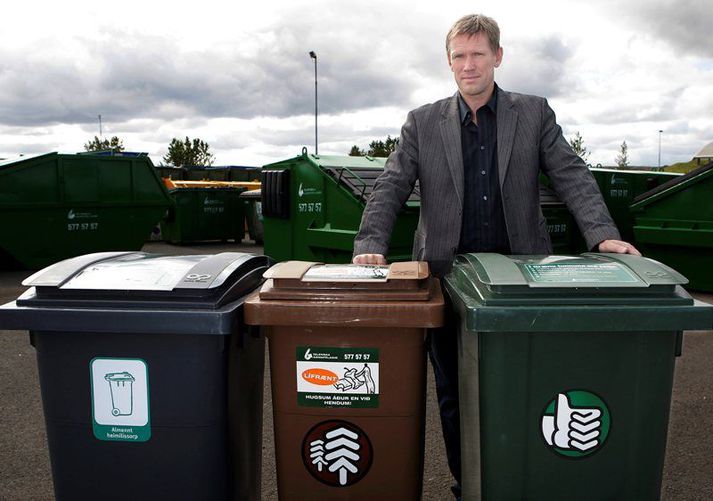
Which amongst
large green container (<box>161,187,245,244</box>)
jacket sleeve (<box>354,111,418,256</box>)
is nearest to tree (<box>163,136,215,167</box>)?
large green container (<box>161,187,245,244</box>)

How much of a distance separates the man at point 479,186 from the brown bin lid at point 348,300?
21.7 inches

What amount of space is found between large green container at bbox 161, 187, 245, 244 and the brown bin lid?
12.1 meters

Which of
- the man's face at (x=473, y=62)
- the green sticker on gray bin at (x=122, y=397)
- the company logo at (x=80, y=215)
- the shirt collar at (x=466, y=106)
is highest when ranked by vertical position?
the man's face at (x=473, y=62)

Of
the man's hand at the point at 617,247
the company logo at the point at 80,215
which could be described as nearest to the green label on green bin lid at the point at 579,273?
the man's hand at the point at 617,247

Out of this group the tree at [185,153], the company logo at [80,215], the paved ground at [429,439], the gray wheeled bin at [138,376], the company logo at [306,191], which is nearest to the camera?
the gray wheeled bin at [138,376]

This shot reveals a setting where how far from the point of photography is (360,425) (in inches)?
85.8

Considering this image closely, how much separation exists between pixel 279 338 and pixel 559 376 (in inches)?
35.1

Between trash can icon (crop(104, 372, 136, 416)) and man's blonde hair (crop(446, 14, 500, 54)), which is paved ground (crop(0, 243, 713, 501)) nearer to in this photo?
trash can icon (crop(104, 372, 136, 416))

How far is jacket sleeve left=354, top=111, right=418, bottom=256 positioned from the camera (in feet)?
9.13

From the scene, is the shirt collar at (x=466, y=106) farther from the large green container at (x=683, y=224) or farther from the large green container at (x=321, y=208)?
the large green container at (x=683, y=224)

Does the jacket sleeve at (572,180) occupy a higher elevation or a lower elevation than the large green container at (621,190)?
higher

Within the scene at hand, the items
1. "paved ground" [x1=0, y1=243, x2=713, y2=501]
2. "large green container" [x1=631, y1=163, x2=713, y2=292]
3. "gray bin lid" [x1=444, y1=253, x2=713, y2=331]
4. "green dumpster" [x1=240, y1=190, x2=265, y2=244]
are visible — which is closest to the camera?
"gray bin lid" [x1=444, y1=253, x2=713, y2=331]

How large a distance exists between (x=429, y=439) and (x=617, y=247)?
72.8 inches

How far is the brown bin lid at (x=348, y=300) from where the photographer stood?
2.09 metres
